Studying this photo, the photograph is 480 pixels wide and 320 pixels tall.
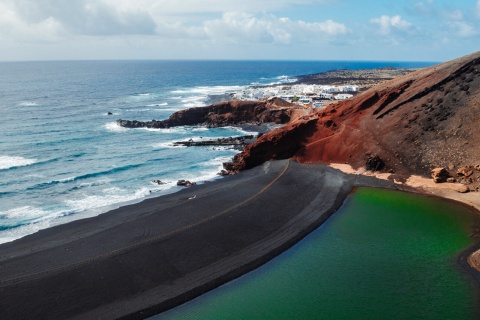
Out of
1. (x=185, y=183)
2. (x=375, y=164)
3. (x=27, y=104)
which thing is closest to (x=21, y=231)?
(x=185, y=183)

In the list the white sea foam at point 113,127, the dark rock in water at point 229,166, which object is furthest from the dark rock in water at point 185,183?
the white sea foam at point 113,127

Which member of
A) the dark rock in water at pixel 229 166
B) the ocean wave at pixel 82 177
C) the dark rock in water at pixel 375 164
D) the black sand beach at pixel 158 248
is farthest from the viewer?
the dark rock in water at pixel 229 166

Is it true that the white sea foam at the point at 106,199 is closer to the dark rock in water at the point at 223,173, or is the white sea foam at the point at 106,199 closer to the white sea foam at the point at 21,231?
the white sea foam at the point at 21,231

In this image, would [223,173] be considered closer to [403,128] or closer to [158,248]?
[158,248]

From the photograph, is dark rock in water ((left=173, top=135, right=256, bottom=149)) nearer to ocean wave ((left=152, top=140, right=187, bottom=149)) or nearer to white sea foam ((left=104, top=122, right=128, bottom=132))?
ocean wave ((left=152, top=140, right=187, bottom=149))

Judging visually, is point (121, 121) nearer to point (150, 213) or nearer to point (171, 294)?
point (150, 213)

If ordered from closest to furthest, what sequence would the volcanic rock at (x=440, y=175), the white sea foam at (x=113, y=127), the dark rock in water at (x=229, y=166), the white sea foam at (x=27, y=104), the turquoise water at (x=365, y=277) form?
the turquoise water at (x=365, y=277)
the volcanic rock at (x=440, y=175)
the dark rock in water at (x=229, y=166)
the white sea foam at (x=113, y=127)
the white sea foam at (x=27, y=104)
